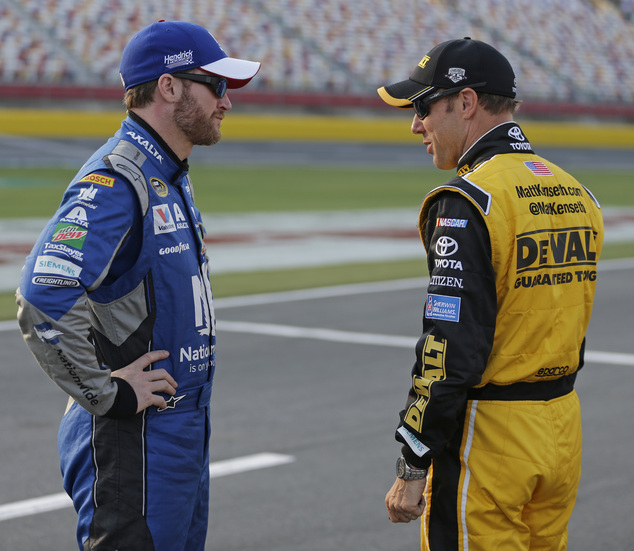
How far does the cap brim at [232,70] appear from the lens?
9.68 feet

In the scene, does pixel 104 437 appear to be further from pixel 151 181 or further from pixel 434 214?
pixel 434 214

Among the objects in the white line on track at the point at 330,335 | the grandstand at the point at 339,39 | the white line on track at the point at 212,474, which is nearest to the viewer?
the white line on track at the point at 212,474

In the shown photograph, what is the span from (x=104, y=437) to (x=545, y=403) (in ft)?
4.21

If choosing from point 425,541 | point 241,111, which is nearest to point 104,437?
point 425,541

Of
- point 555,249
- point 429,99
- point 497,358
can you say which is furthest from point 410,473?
point 429,99

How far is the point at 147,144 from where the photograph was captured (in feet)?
9.52

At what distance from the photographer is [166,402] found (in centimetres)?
285

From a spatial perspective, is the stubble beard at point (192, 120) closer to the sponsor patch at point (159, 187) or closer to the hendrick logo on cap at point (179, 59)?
the hendrick logo on cap at point (179, 59)

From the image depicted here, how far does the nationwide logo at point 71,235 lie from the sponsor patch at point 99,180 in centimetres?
14

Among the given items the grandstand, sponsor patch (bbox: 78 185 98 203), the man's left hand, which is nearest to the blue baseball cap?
sponsor patch (bbox: 78 185 98 203)

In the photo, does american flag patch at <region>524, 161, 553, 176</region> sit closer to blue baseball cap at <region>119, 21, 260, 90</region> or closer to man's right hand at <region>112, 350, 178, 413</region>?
blue baseball cap at <region>119, 21, 260, 90</region>

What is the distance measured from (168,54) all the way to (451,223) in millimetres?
963

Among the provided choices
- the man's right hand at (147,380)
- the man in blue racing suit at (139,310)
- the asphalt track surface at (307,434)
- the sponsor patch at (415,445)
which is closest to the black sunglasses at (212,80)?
the man in blue racing suit at (139,310)

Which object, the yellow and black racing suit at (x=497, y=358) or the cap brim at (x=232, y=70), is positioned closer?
the yellow and black racing suit at (x=497, y=358)
